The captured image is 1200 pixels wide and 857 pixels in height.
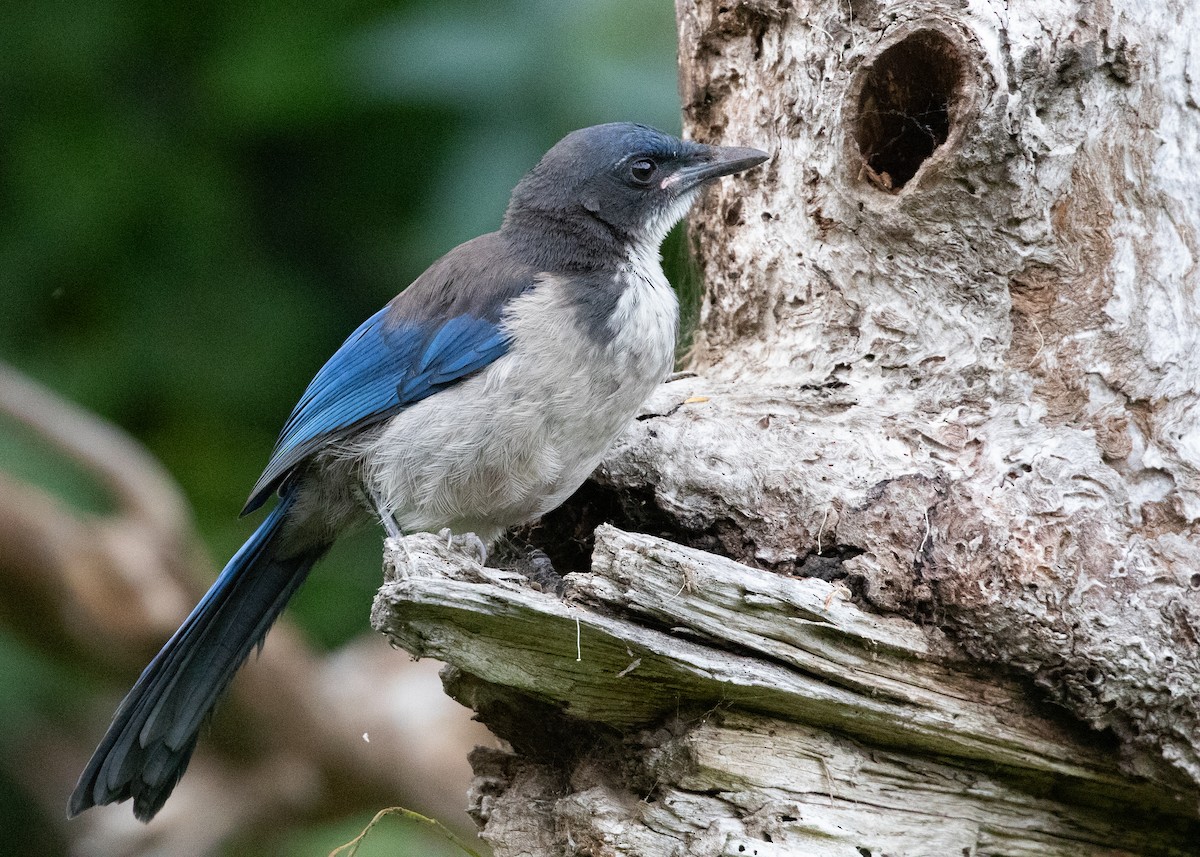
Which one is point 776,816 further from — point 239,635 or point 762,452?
point 239,635

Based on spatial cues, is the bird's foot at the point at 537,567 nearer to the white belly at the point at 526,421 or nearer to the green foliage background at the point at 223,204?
the white belly at the point at 526,421

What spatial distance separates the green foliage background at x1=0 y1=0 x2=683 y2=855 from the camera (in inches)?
210

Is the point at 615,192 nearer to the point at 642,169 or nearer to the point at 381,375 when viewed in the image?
the point at 642,169

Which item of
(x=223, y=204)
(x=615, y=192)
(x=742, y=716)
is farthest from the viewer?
(x=223, y=204)

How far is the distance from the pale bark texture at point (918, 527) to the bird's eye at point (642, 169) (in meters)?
0.49

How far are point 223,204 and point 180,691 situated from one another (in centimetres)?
269

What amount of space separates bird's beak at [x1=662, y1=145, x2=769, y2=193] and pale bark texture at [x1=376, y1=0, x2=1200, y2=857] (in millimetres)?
163

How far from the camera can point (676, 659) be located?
2.97 m

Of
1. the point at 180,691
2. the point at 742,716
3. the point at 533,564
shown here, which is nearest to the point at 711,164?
the point at 533,564

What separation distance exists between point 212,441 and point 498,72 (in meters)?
2.20

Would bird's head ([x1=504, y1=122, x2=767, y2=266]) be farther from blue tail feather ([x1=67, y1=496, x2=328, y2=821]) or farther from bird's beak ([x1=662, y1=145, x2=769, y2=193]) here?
blue tail feather ([x1=67, y1=496, x2=328, y2=821])

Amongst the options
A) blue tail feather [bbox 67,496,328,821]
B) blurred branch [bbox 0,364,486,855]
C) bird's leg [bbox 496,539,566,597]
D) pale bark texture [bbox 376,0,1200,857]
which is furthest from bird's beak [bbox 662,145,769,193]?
blurred branch [bbox 0,364,486,855]

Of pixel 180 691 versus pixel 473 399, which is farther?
pixel 180 691

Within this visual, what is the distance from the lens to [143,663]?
5.73 metres
